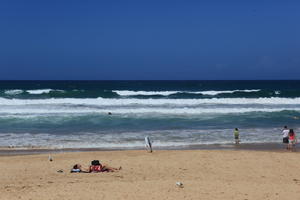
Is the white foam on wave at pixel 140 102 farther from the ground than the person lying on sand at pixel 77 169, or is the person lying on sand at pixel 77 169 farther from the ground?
the white foam on wave at pixel 140 102

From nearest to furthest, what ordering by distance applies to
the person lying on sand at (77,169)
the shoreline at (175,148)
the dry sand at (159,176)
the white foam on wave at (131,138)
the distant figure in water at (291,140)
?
the dry sand at (159,176)
the person lying on sand at (77,169)
the shoreline at (175,148)
the distant figure in water at (291,140)
the white foam on wave at (131,138)

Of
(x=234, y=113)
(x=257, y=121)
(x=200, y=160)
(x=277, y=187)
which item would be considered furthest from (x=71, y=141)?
(x=234, y=113)

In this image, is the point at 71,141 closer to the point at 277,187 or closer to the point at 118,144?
the point at 118,144

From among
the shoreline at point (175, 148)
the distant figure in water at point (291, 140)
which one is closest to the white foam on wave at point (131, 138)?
the shoreline at point (175, 148)

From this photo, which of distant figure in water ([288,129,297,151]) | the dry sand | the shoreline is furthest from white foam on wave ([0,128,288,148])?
the dry sand

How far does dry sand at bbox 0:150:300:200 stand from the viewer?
319 inches

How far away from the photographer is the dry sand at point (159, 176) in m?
8.10

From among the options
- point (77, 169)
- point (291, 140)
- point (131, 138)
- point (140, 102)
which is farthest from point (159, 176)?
point (140, 102)

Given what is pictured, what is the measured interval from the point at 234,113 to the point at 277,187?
61.1 feet

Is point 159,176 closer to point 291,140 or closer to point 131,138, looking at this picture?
point 131,138

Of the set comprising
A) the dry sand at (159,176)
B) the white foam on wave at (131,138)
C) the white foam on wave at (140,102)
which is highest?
the white foam on wave at (140,102)

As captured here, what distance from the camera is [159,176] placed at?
32.5ft

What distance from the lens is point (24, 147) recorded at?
14.9m

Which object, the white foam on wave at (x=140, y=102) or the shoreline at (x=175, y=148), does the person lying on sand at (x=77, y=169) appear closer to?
A: the shoreline at (x=175, y=148)
